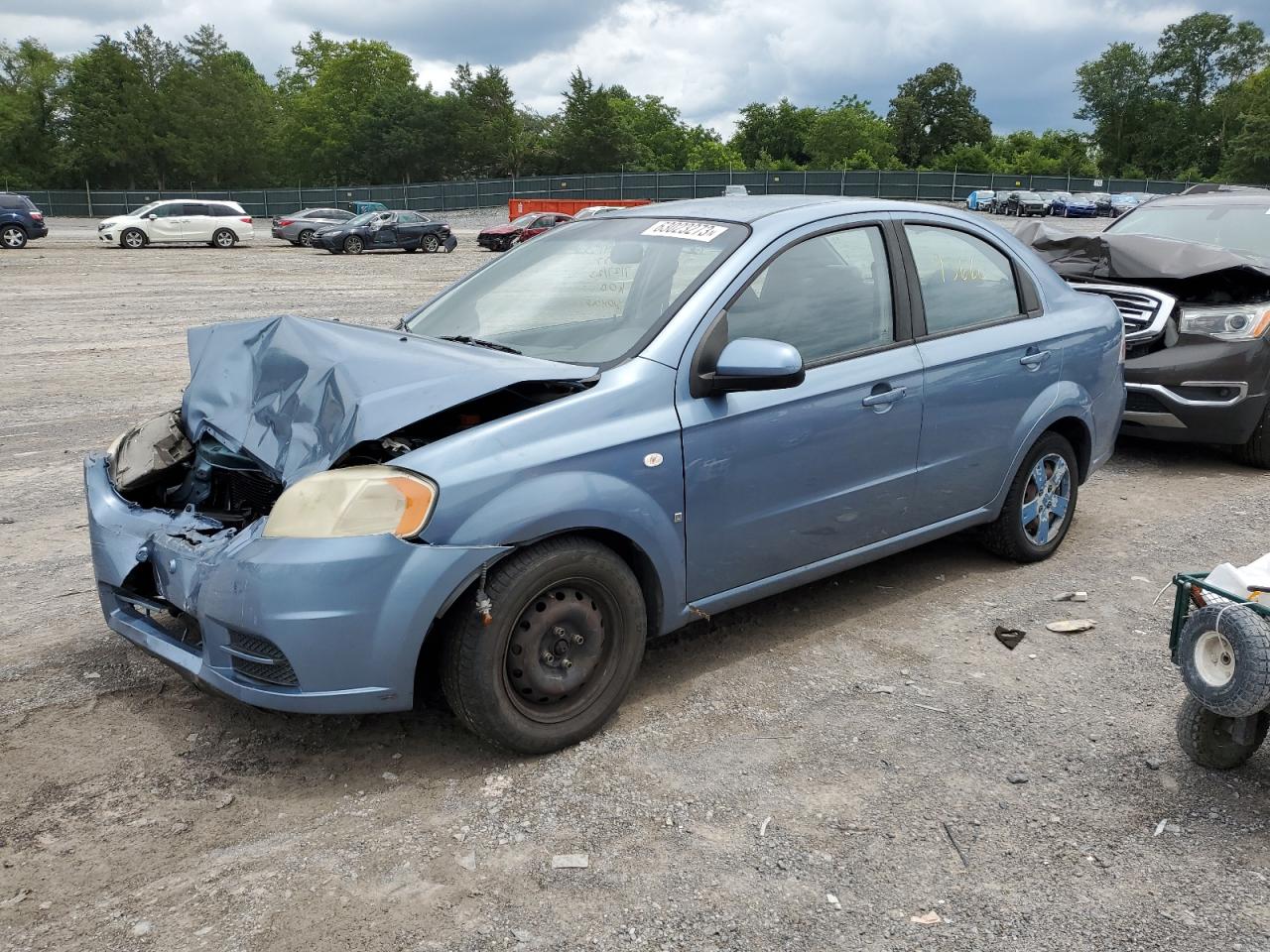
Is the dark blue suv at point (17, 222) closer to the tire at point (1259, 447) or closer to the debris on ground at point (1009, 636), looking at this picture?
the tire at point (1259, 447)

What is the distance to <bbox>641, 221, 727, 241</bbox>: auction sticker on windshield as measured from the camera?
4180 mm

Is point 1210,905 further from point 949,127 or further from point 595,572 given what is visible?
point 949,127

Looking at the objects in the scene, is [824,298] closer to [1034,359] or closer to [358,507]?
[1034,359]

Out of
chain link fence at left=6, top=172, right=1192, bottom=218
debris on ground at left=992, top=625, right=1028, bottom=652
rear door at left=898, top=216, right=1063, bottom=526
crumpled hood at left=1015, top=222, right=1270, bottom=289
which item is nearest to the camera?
debris on ground at left=992, top=625, right=1028, bottom=652

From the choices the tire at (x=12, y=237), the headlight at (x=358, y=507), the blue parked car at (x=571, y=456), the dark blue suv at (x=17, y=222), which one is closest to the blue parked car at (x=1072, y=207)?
the dark blue suv at (x=17, y=222)

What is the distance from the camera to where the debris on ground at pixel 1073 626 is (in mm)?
4578

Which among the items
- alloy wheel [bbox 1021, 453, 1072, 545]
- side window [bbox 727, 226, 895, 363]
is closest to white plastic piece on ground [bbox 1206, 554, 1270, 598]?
side window [bbox 727, 226, 895, 363]

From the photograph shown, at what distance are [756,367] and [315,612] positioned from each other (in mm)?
1584

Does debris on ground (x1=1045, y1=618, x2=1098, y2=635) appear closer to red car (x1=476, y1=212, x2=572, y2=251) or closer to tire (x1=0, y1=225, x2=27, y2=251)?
red car (x1=476, y1=212, x2=572, y2=251)

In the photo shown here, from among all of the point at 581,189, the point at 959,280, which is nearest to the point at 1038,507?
the point at 959,280

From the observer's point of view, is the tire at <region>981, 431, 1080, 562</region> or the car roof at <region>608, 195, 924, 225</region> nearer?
the car roof at <region>608, 195, 924, 225</region>

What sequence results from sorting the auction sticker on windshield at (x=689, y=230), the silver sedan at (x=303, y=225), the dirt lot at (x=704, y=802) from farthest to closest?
the silver sedan at (x=303, y=225) → the auction sticker on windshield at (x=689, y=230) → the dirt lot at (x=704, y=802)

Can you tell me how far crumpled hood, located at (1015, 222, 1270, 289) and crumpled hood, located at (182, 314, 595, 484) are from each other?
199 inches

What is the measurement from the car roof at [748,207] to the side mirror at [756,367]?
788 millimetres
